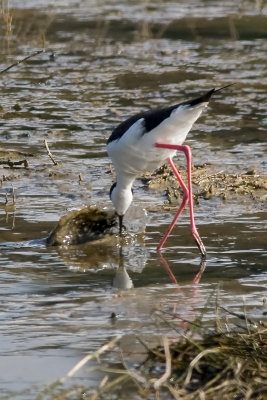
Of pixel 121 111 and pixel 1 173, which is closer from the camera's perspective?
pixel 1 173

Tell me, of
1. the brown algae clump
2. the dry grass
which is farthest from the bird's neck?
the dry grass

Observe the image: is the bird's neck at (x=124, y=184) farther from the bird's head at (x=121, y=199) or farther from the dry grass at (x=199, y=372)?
the dry grass at (x=199, y=372)

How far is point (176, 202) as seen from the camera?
23.7 ft

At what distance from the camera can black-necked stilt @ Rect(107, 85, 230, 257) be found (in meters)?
6.20

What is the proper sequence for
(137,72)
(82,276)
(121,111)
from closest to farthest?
(82,276) < (121,111) < (137,72)

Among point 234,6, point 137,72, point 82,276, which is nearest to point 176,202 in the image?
point 82,276

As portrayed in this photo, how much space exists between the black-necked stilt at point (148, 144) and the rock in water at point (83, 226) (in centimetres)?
9

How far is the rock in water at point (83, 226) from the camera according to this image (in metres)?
6.29

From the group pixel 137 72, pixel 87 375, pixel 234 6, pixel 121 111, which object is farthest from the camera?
pixel 234 6

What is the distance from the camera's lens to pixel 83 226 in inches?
254

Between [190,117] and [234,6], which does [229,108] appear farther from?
[234,6]

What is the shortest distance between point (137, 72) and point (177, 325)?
710cm

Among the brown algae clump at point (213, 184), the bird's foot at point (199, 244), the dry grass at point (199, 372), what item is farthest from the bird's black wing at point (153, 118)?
the dry grass at point (199, 372)

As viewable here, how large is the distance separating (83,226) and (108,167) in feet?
5.43
